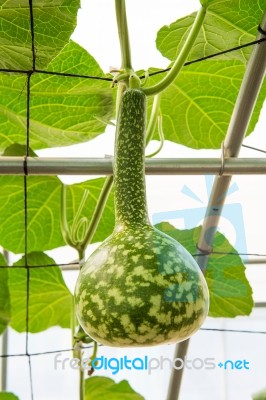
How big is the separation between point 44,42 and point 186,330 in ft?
1.32

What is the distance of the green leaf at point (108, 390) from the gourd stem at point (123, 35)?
908mm

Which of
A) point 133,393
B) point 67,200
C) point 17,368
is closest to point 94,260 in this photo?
point 67,200

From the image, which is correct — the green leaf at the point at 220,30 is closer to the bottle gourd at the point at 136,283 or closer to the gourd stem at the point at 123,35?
the gourd stem at the point at 123,35

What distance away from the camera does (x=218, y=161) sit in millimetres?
918

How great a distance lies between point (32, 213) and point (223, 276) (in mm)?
418

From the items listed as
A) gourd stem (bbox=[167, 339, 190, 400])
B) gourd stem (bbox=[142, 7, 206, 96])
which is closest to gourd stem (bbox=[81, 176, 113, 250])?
gourd stem (bbox=[142, 7, 206, 96])

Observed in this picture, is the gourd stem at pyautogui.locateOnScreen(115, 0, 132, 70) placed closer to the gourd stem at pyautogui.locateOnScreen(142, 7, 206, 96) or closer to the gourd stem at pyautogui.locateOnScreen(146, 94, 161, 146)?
the gourd stem at pyautogui.locateOnScreen(142, 7, 206, 96)

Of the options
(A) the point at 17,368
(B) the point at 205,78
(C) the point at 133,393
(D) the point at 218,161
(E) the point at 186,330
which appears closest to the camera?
(E) the point at 186,330

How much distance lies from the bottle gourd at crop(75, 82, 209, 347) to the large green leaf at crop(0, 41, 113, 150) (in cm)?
30

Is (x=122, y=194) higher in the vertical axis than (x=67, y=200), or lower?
lower

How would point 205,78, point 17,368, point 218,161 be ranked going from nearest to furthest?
point 218,161, point 205,78, point 17,368

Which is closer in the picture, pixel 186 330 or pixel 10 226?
pixel 186 330

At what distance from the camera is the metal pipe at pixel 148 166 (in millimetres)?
895

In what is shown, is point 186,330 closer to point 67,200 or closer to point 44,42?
point 44,42
